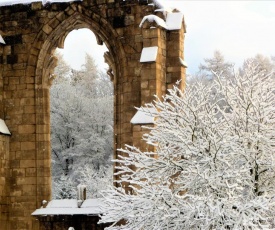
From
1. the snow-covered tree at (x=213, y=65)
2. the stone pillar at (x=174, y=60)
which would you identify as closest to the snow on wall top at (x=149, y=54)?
the stone pillar at (x=174, y=60)

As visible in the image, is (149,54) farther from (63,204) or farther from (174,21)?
(63,204)

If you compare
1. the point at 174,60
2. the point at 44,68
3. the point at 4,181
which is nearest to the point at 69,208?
the point at 4,181

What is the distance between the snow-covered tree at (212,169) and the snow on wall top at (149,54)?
3919 mm

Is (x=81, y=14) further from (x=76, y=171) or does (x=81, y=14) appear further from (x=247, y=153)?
(x=76, y=171)

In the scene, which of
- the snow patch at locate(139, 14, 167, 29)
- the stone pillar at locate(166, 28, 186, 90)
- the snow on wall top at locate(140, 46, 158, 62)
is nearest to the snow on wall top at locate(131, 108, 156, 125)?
the snow on wall top at locate(140, 46, 158, 62)

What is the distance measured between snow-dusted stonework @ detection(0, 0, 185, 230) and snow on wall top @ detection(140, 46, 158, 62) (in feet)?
0.34

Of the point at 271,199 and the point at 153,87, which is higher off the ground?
the point at 153,87

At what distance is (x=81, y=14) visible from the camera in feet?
48.2

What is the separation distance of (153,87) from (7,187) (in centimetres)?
436

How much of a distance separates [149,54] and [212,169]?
5.53 meters

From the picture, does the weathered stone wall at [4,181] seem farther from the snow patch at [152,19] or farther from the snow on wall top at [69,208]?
the snow patch at [152,19]

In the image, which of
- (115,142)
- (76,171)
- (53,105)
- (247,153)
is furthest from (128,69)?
(53,105)

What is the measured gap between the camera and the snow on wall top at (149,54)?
13562mm

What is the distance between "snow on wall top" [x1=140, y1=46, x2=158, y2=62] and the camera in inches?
534
